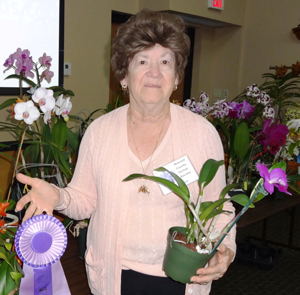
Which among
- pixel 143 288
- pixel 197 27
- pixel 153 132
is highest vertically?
pixel 197 27

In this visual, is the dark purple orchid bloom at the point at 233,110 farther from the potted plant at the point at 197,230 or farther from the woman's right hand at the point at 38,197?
the woman's right hand at the point at 38,197

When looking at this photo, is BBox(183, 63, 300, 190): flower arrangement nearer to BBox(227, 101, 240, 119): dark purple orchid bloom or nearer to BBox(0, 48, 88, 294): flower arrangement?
BBox(227, 101, 240, 119): dark purple orchid bloom

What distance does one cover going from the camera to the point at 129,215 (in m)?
1.12

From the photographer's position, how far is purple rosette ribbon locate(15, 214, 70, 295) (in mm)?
844

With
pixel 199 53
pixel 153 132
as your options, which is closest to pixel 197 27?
pixel 199 53

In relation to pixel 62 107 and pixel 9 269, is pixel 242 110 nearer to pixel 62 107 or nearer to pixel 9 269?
pixel 62 107

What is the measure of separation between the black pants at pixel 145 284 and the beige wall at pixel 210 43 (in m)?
2.26

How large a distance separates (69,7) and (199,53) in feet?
8.02

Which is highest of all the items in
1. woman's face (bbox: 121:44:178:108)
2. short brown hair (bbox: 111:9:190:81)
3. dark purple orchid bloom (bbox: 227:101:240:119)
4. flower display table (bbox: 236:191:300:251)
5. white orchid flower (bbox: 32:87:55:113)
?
short brown hair (bbox: 111:9:190:81)

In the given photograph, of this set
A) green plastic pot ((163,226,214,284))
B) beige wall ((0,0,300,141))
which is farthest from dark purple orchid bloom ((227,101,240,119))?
beige wall ((0,0,300,141))

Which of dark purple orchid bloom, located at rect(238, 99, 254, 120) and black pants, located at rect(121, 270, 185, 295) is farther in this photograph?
dark purple orchid bloom, located at rect(238, 99, 254, 120)

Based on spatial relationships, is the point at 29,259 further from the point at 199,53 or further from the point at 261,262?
the point at 199,53

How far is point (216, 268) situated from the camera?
3.18 feet

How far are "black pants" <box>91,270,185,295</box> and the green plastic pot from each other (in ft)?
0.59
